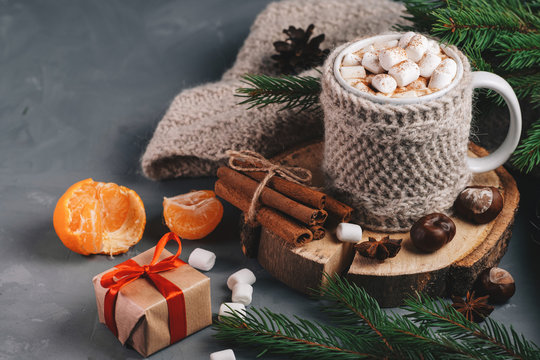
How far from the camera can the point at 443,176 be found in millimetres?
1358

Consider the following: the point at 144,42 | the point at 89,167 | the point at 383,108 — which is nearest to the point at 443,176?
the point at 383,108

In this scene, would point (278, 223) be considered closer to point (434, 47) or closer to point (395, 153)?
point (395, 153)

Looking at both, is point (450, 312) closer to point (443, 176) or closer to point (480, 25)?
point (443, 176)

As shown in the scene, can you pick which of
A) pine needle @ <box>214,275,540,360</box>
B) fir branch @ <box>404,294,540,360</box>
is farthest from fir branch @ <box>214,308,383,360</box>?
fir branch @ <box>404,294,540,360</box>

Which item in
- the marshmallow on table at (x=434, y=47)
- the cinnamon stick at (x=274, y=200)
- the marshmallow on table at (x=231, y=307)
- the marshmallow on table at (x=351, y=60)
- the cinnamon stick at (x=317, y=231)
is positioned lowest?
the marshmallow on table at (x=231, y=307)

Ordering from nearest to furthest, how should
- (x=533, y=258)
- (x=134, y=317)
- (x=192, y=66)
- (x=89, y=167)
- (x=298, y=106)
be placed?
(x=134, y=317) → (x=533, y=258) → (x=298, y=106) → (x=89, y=167) → (x=192, y=66)

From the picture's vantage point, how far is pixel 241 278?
1.43 meters

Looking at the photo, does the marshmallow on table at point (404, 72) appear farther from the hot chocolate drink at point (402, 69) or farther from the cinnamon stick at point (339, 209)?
the cinnamon stick at point (339, 209)

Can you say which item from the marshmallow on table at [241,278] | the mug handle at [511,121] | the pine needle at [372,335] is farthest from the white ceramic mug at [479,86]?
the marshmallow on table at [241,278]

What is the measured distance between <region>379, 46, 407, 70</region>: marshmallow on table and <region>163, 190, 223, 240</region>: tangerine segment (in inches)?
21.9

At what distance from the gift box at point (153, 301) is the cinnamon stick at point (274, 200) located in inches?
9.6

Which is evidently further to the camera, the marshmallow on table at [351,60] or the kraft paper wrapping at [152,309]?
the marshmallow on table at [351,60]

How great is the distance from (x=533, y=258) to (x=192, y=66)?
129cm

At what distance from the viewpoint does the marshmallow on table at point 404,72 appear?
126cm
